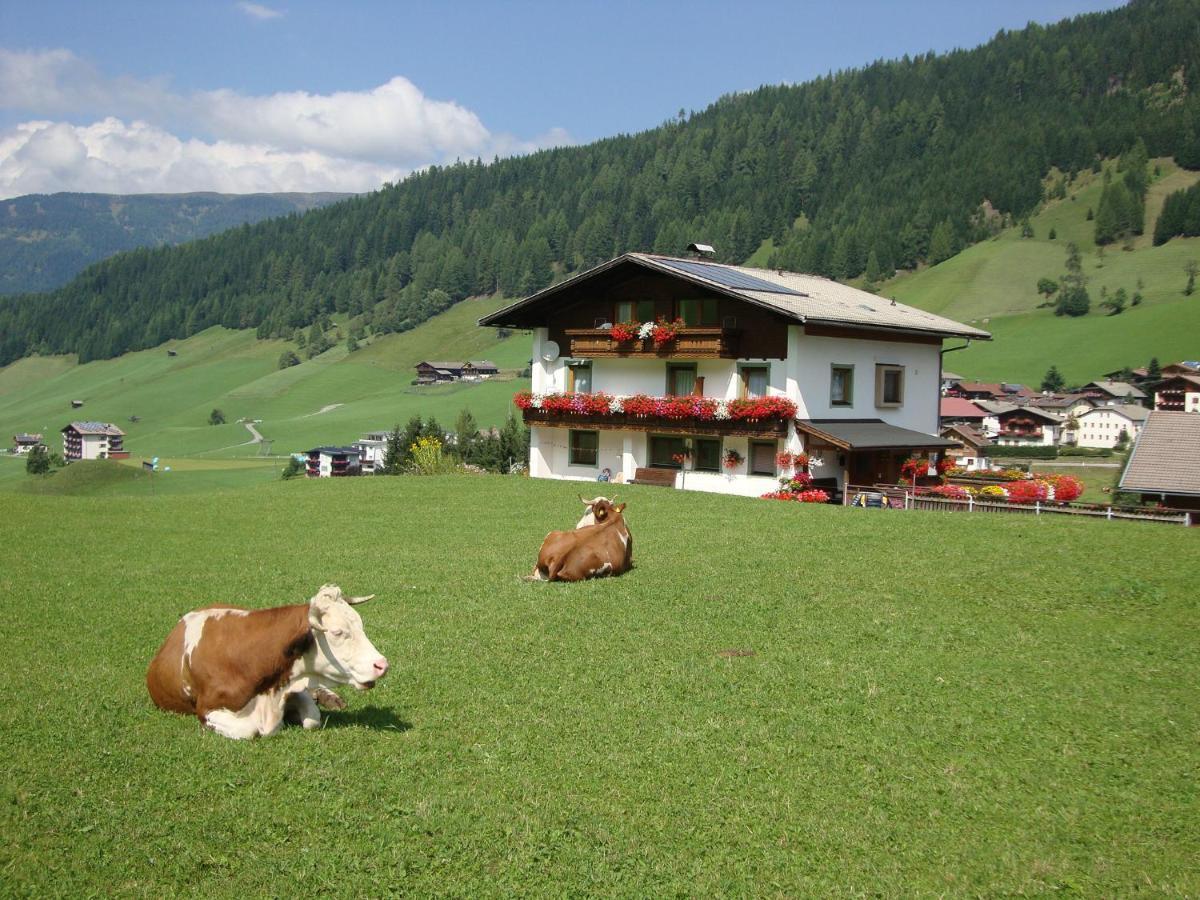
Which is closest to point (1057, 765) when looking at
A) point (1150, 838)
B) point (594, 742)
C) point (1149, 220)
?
point (1150, 838)

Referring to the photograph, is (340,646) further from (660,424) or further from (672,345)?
(672,345)

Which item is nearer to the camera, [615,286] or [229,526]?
[229,526]

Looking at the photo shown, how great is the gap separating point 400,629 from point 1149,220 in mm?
214902

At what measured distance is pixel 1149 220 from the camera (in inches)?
7702

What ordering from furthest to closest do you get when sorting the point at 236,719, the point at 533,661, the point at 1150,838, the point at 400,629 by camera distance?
1. the point at 400,629
2. the point at 533,661
3. the point at 236,719
4. the point at 1150,838

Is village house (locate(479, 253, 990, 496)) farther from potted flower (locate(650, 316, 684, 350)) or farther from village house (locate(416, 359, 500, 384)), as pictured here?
village house (locate(416, 359, 500, 384))

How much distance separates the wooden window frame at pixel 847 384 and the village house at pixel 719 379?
0.05 meters

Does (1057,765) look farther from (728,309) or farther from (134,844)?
(728,309)

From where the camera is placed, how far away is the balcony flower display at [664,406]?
3472cm

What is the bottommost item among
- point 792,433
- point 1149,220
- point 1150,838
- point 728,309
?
point 1150,838

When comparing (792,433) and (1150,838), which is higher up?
(792,433)

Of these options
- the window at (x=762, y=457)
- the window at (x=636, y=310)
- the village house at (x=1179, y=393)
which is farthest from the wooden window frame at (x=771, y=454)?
the village house at (x=1179, y=393)

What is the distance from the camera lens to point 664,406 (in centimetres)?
3666

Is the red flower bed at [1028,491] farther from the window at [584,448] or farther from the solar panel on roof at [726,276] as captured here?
the window at [584,448]
